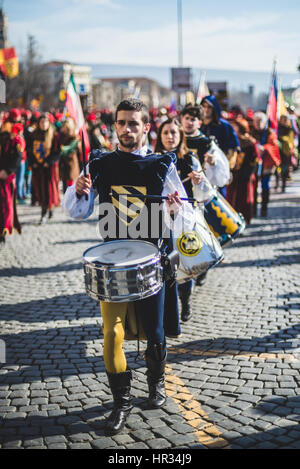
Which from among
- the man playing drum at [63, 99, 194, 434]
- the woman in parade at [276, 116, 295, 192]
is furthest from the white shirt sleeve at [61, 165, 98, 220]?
the woman in parade at [276, 116, 295, 192]

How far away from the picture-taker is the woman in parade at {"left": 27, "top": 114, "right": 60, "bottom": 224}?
433 inches

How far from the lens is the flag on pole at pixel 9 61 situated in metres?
19.2

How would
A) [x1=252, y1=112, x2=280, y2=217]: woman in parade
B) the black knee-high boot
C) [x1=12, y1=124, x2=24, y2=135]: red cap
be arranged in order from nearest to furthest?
the black knee-high boot
[x1=12, y1=124, x2=24, y2=135]: red cap
[x1=252, y1=112, x2=280, y2=217]: woman in parade

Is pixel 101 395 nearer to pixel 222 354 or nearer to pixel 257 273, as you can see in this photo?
pixel 222 354

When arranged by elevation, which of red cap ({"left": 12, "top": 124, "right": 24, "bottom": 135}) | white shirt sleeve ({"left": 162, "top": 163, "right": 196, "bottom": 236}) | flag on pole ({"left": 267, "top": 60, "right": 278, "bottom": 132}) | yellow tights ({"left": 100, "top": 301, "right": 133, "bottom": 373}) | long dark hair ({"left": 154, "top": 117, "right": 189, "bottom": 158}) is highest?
flag on pole ({"left": 267, "top": 60, "right": 278, "bottom": 132})

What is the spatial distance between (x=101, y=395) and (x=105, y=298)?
1.07 metres

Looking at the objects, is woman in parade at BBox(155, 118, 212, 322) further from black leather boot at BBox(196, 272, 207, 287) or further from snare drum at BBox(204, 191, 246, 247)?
black leather boot at BBox(196, 272, 207, 287)

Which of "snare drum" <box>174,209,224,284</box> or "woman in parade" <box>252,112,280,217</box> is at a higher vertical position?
"woman in parade" <box>252,112,280,217</box>

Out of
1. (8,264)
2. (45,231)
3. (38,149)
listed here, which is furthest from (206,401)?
(38,149)

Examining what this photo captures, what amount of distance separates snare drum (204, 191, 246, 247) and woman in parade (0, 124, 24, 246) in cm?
369

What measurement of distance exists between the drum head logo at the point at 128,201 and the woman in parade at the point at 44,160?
762 cm

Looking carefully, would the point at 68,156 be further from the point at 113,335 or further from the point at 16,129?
the point at 113,335

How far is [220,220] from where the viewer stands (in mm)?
6102
